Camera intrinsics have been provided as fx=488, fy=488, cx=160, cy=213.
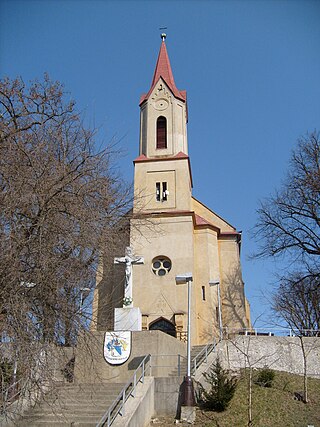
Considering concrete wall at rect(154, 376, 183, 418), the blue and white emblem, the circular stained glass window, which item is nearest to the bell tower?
the circular stained glass window

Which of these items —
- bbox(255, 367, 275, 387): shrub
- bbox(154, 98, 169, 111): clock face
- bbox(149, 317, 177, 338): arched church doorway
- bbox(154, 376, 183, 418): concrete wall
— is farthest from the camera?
bbox(154, 98, 169, 111): clock face

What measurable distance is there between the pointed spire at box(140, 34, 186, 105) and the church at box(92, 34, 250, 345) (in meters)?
0.10

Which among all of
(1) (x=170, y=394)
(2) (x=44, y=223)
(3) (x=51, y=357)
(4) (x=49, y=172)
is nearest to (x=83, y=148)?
(4) (x=49, y=172)

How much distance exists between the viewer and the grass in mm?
13406

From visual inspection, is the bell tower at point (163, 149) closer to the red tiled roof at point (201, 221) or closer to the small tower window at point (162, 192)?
the small tower window at point (162, 192)

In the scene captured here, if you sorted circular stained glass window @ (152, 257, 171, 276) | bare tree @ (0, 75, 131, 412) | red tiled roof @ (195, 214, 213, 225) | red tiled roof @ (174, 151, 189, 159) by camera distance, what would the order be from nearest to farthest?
1. bare tree @ (0, 75, 131, 412)
2. circular stained glass window @ (152, 257, 171, 276)
3. red tiled roof @ (195, 214, 213, 225)
4. red tiled roof @ (174, 151, 189, 159)

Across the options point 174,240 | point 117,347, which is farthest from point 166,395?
point 174,240

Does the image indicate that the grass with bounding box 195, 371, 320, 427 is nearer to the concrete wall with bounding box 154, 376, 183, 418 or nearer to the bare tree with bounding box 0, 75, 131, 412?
the concrete wall with bounding box 154, 376, 183, 418

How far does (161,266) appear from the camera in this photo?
2661 centimetres

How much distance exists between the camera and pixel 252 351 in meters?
20.9

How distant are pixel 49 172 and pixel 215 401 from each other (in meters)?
8.14

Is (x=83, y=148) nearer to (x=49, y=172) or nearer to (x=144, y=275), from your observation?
(x=49, y=172)

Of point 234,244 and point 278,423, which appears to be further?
point 234,244

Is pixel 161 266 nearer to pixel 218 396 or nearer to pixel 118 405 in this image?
pixel 218 396
